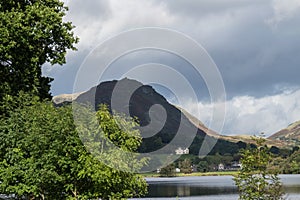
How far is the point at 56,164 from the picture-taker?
71.4ft

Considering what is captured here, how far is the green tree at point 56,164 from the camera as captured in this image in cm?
2128

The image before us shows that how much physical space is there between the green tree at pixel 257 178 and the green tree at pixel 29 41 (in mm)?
10987

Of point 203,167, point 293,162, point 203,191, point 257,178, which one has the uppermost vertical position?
point 203,167

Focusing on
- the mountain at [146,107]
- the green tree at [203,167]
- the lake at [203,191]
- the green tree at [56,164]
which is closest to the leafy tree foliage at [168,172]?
Result: the green tree at [203,167]

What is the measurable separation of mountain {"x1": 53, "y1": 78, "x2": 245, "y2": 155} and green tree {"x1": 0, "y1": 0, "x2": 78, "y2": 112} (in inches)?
160

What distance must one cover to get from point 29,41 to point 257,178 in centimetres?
1271

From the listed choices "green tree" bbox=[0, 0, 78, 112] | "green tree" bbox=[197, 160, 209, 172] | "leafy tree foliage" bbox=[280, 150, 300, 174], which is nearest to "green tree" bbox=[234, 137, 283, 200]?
"green tree" bbox=[0, 0, 78, 112]

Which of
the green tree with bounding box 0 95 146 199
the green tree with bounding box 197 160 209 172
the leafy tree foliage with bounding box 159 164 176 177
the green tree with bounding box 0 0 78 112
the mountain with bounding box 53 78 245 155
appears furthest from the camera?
the green tree with bounding box 197 160 209 172

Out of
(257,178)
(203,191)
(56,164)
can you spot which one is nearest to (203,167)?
(203,191)

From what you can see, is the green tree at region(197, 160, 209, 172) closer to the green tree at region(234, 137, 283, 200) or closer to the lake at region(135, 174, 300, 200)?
the lake at region(135, 174, 300, 200)

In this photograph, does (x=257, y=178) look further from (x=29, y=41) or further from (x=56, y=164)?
(x=29, y=41)

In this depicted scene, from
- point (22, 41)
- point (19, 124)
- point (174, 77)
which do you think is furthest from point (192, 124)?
point (22, 41)

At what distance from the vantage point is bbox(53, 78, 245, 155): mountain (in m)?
23.4

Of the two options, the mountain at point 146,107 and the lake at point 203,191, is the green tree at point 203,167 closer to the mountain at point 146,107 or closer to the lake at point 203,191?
the lake at point 203,191
